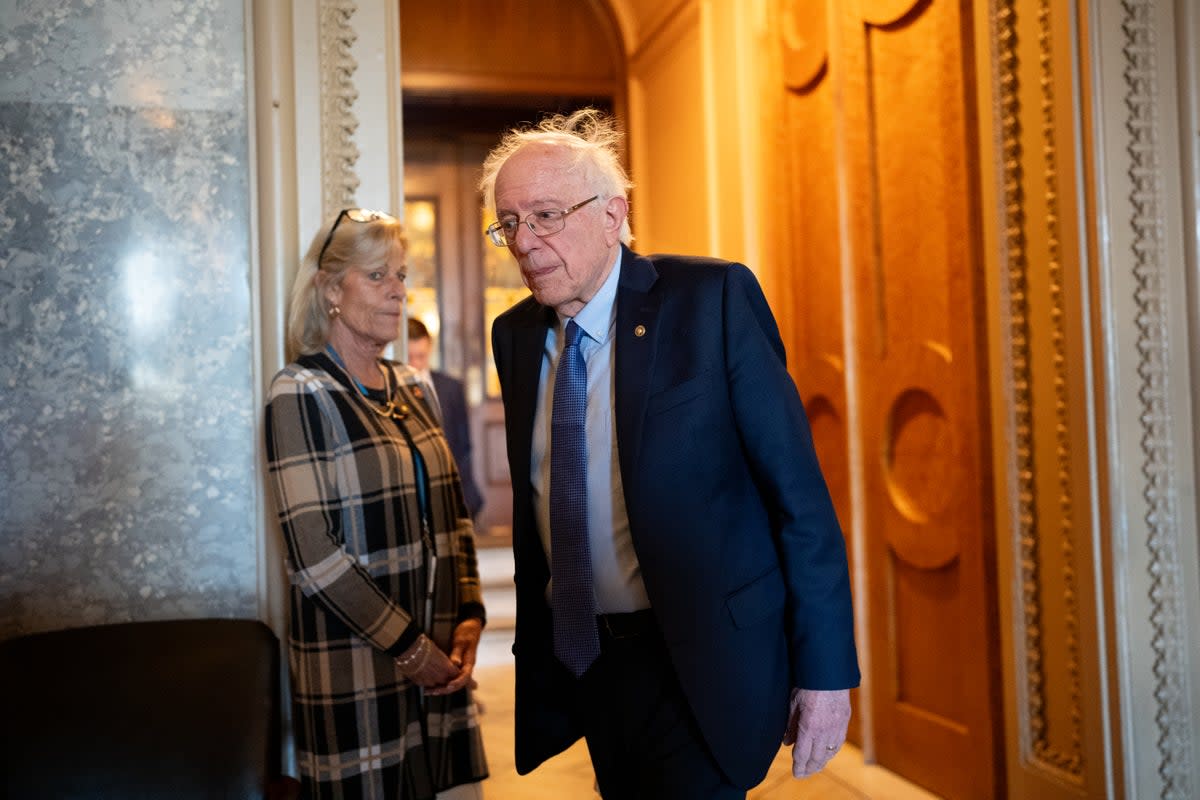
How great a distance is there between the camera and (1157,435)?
2570 mm

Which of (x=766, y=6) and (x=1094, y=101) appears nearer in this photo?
(x=1094, y=101)

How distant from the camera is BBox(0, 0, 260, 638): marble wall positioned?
7.47ft

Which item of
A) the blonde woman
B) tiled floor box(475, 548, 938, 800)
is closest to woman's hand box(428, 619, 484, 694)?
the blonde woman

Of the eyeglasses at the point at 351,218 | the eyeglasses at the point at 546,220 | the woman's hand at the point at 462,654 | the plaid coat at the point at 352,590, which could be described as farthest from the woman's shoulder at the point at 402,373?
the eyeglasses at the point at 546,220

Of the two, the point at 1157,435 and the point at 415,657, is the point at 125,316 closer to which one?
the point at 415,657

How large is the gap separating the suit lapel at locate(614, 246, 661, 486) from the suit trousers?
277 mm

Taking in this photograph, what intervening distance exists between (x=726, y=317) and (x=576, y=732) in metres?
0.76

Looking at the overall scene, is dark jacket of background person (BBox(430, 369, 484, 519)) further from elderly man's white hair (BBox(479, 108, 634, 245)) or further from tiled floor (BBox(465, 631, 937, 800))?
elderly man's white hair (BBox(479, 108, 634, 245))

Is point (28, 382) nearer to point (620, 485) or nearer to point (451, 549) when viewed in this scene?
point (451, 549)

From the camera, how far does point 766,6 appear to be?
→ 4238mm

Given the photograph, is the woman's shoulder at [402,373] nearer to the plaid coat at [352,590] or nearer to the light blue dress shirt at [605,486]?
the plaid coat at [352,590]

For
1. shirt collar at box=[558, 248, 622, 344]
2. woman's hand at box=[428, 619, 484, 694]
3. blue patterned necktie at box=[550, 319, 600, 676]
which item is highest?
shirt collar at box=[558, 248, 622, 344]

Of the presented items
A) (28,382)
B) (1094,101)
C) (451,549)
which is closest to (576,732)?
(451,549)

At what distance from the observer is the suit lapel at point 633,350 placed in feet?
5.32
